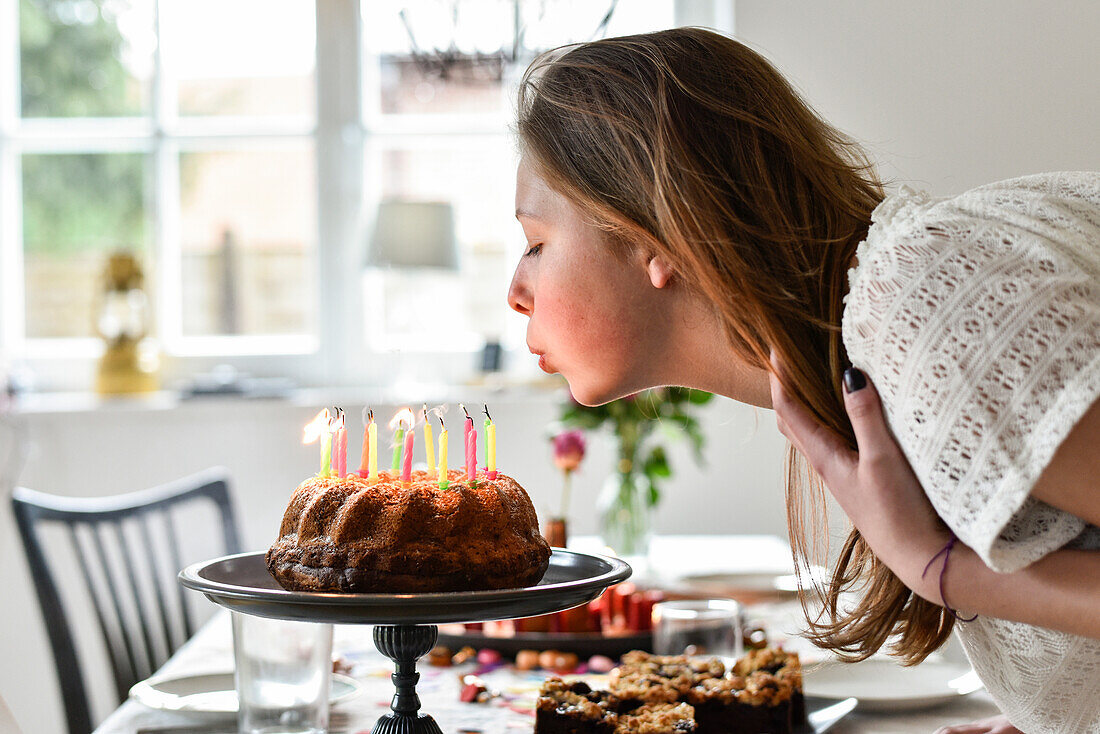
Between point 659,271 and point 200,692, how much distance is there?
79 cm

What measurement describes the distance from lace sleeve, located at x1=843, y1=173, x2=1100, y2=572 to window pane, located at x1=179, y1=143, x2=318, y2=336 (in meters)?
2.89

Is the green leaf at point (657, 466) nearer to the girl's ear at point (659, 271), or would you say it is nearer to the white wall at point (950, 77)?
the white wall at point (950, 77)

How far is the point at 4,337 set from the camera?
11.4 feet

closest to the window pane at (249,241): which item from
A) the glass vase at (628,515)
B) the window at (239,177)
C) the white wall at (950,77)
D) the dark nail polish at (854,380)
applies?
the window at (239,177)

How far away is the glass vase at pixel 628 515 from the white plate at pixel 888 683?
0.86 metres

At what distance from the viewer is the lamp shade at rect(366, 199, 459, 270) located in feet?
10.1

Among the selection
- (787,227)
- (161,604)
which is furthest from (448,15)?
(787,227)

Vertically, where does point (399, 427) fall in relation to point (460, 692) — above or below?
above

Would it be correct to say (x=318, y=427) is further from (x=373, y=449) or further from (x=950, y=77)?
(x=950, y=77)

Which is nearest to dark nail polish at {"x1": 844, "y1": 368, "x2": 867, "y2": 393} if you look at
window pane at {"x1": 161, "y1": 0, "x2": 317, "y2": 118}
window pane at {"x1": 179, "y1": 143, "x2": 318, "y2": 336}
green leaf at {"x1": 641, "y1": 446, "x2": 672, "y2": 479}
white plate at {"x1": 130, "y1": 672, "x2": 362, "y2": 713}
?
white plate at {"x1": 130, "y1": 672, "x2": 362, "y2": 713}

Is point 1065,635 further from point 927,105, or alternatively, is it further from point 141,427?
point 141,427

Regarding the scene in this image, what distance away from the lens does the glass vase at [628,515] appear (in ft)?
7.40

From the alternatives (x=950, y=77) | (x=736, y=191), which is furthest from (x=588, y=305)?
(x=950, y=77)

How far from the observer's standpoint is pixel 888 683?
1327 millimetres
